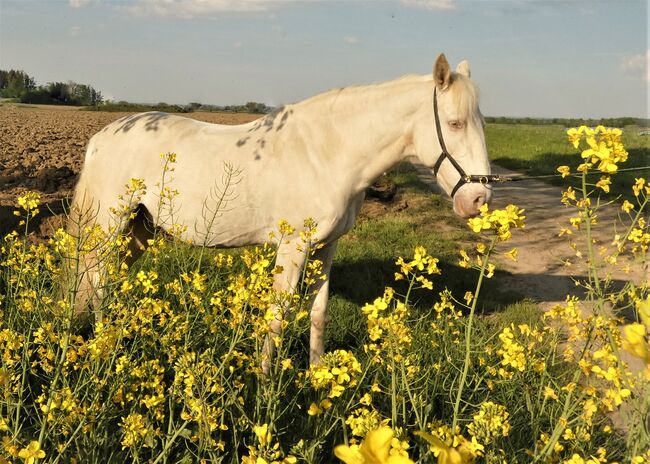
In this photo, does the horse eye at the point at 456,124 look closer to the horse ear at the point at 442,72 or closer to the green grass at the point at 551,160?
the horse ear at the point at 442,72

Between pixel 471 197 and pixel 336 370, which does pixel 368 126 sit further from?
pixel 336 370

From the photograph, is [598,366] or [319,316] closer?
[598,366]

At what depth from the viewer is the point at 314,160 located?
4.55 metres

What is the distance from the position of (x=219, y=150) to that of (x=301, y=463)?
2.53 meters

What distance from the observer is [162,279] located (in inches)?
228

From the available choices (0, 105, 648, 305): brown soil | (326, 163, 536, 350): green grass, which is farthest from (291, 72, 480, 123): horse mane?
(326, 163, 536, 350): green grass

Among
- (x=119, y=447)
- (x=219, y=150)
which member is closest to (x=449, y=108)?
(x=219, y=150)

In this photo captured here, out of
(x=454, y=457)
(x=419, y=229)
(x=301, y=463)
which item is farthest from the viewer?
(x=419, y=229)

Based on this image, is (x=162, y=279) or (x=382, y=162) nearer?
(x=382, y=162)

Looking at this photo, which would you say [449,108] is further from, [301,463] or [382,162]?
[301,463]

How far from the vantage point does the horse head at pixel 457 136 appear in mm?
4195

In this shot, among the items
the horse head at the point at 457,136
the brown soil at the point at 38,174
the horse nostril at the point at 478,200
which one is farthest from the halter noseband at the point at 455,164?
the brown soil at the point at 38,174

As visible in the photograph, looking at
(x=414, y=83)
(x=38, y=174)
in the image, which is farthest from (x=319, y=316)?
(x=38, y=174)

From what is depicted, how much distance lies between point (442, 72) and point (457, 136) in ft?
1.45
